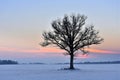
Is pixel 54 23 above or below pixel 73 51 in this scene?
above

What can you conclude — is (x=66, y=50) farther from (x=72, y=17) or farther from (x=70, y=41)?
(x=72, y=17)

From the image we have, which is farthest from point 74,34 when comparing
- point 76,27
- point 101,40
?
point 101,40

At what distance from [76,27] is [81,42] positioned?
8.94 ft

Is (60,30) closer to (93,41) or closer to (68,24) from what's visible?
(68,24)

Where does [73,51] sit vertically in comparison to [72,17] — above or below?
below

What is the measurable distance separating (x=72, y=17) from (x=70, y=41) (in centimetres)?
410

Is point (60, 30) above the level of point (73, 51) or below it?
above

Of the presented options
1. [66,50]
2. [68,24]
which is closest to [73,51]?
Answer: [66,50]

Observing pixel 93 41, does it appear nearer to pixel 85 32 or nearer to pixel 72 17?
pixel 85 32

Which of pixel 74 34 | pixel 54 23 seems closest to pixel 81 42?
pixel 74 34

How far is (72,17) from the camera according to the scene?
2192 inches

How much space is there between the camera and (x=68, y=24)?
183 feet

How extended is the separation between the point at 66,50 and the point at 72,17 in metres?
5.72

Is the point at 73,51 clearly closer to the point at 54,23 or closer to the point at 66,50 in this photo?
the point at 66,50
